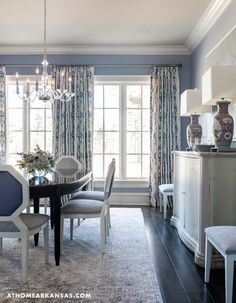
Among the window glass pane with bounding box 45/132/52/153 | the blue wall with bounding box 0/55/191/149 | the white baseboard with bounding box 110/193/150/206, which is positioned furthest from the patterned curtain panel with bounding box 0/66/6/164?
the white baseboard with bounding box 110/193/150/206

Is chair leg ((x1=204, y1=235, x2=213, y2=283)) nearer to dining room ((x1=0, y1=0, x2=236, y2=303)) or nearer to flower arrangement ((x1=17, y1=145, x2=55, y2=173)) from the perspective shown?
dining room ((x1=0, y1=0, x2=236, y2=303))

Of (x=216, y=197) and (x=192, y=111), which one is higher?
(x=192, y=111)

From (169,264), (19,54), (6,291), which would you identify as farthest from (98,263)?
(19,54)

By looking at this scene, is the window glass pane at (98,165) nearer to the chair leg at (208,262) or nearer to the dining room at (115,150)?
the dining room at (115,150)

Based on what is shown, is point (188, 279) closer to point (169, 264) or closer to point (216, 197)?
point (169, 264)

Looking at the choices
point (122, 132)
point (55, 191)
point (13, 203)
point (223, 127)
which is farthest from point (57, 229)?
point (122, 132)

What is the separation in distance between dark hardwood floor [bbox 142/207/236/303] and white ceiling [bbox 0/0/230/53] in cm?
284

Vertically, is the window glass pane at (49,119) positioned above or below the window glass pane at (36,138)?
above

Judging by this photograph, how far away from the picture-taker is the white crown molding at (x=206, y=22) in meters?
3.79

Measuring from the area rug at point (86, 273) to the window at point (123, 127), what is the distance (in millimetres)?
2171

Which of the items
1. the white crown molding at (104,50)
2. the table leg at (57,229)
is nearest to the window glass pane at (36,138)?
the white crown molding at (104,50)

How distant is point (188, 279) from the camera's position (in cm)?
261

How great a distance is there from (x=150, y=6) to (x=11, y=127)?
331 centimetres

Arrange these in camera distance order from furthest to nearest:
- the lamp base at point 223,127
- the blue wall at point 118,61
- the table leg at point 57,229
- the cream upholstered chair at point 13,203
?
the blue wall at point 118,61
the lamp base at point 223,127
the table leg at point 57,229
the cream upholstered chair at point 13,203
